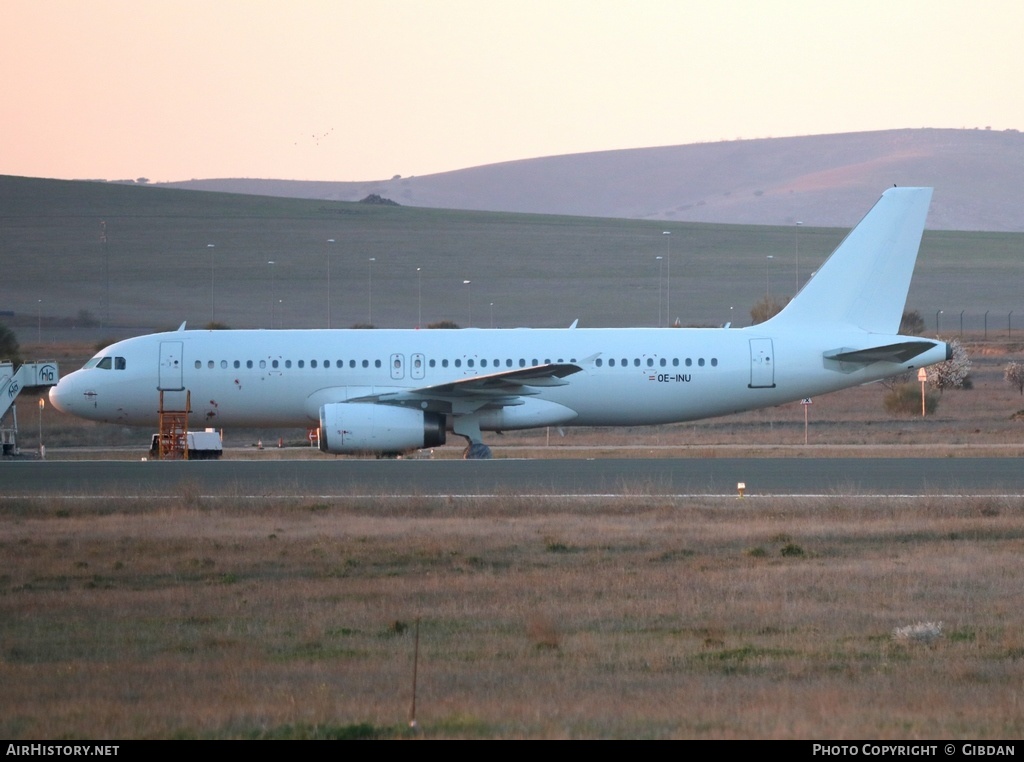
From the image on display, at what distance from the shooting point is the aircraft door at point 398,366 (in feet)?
99.2

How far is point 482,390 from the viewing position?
28.9 meters

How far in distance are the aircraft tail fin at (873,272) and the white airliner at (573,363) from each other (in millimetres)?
29

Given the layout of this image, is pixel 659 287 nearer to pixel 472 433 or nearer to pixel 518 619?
pixel 472 433

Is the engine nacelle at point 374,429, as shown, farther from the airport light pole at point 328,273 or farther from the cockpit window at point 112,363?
the airport light pole at point 328,273

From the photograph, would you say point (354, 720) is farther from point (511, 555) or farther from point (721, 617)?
point (511, 555)

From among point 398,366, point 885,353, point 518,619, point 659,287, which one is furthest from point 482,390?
point 659,287

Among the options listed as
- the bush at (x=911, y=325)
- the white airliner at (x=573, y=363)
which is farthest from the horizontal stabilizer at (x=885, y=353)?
the bush at (x=911, y=325)

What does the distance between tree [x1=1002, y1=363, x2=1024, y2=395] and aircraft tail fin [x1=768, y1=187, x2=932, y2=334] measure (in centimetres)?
2495

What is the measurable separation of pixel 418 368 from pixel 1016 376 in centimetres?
3195

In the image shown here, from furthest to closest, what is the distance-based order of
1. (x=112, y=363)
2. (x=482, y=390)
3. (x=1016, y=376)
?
(x=1016, y=376)
(x=112, y=363)
(x=482, y=390)

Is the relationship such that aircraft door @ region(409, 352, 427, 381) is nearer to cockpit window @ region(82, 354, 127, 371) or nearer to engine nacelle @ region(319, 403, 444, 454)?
engine nacelle @ region(319, 403, 444, 454)

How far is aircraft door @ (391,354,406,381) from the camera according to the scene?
3023 cm

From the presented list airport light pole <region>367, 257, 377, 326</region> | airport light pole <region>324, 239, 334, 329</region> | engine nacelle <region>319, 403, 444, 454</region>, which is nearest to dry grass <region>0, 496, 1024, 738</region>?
engine nacelle <region>319, 403, 444, 454</region>
